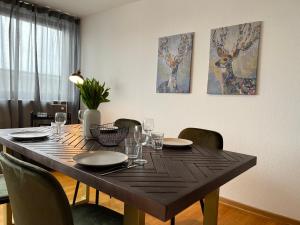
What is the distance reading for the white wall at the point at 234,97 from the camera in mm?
2111

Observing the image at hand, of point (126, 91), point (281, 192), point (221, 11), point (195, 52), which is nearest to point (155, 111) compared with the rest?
point (126, 91)

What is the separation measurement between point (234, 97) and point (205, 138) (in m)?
0.81

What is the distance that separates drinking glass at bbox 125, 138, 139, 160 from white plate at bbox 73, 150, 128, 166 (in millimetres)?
54

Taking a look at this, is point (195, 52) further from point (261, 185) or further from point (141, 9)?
point (261, 185)

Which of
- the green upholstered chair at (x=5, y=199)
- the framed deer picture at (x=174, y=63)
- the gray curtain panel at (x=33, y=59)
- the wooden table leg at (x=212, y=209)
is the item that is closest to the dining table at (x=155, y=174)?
the wooden table leg at (x=212, y=209)

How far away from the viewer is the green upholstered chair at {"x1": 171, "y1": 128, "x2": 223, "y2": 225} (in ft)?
5.74

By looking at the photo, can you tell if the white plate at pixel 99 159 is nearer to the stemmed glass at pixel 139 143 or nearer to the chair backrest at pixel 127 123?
the stemmed glass at pixel 139 143

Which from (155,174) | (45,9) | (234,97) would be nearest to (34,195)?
(155,174)

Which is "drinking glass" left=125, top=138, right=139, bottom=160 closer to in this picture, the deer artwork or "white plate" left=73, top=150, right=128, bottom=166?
"white plate" left=73, top=150, right=128, bottom=166

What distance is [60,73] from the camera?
3715 mm

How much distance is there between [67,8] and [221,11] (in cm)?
230

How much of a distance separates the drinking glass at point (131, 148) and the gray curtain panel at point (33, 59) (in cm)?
267

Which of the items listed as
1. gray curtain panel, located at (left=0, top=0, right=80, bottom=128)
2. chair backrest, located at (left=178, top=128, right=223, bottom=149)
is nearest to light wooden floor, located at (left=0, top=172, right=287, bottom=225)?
chair backrest, located at (left=178, top=128, right=223, bottom=149)

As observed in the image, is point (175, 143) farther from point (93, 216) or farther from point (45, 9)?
point (45, 9)
